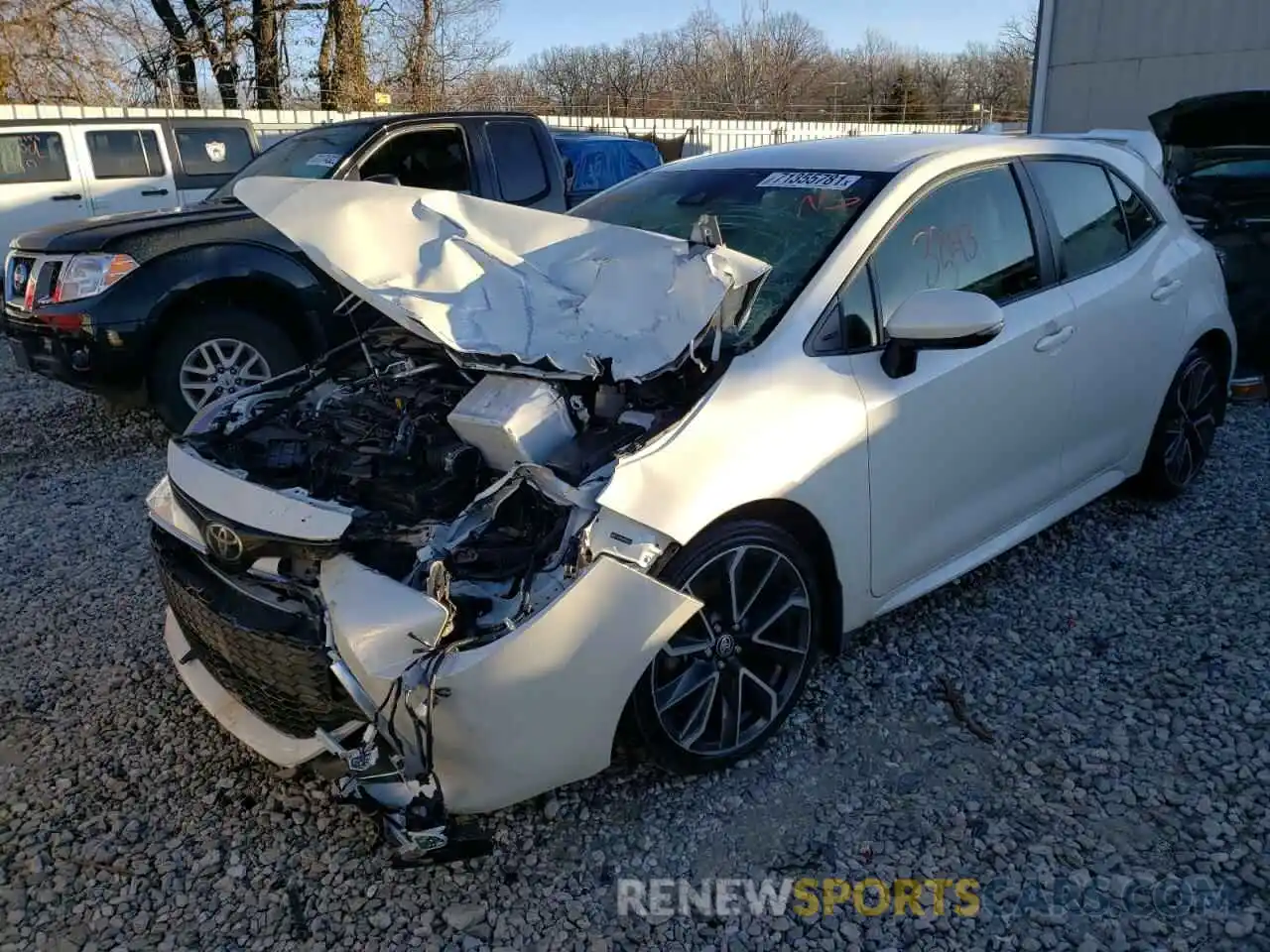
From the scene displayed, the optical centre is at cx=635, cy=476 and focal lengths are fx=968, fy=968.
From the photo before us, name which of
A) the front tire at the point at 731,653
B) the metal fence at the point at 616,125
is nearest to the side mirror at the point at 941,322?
the front tire at the point at 731,653

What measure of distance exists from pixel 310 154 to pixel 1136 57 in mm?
12436

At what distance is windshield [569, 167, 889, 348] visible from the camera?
299 cm

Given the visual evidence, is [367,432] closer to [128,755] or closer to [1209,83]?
[128,755]

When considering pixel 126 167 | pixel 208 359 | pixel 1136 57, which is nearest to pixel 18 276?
pixel 208 359

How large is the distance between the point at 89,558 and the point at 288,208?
236 centimetres

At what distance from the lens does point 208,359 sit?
227 inches

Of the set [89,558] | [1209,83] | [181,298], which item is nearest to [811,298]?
[89,558]

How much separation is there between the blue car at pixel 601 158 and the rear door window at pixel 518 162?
0.83 m

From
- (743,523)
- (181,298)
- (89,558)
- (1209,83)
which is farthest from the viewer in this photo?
(1209,83)

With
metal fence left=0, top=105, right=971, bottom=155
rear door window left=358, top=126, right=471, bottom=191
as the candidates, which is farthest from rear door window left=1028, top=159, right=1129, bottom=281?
metal fence left=0, top=105, right=971, bottom=155

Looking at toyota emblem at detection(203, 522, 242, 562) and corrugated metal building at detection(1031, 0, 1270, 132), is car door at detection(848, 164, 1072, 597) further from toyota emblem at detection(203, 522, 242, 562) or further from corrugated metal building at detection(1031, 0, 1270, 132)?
corrugated metal building at detection(1031, 0, 1270, 132)

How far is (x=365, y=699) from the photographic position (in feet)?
7.37

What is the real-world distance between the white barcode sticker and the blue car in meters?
4.46

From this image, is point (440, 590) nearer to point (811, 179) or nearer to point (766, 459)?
point (766, 459)
